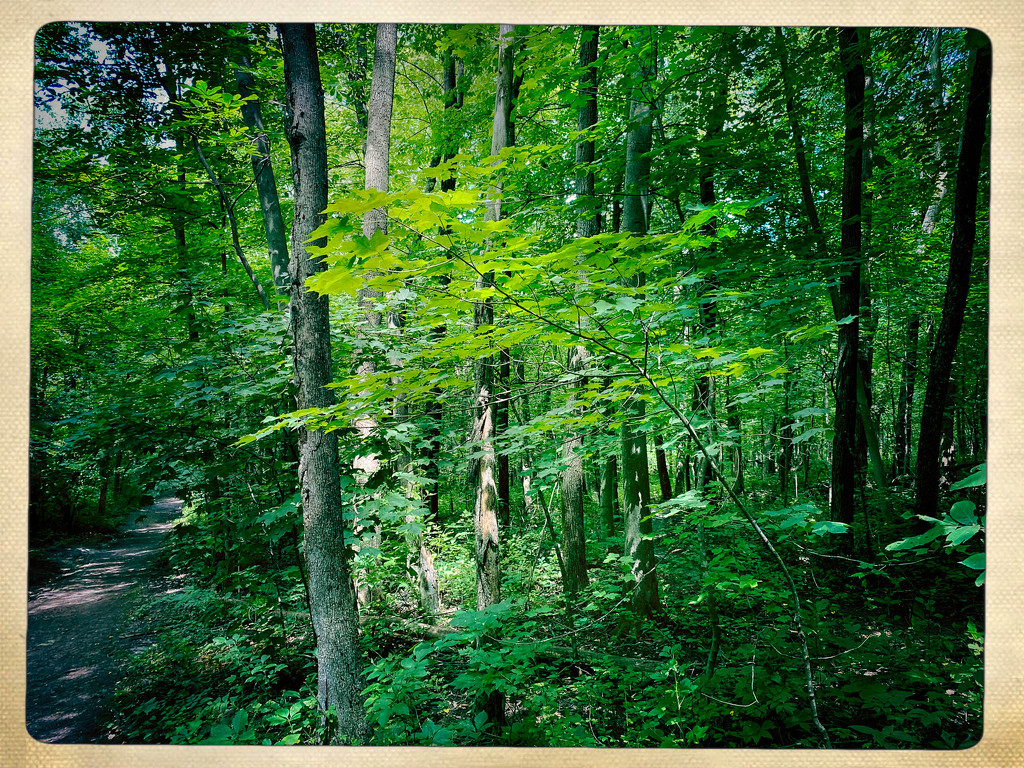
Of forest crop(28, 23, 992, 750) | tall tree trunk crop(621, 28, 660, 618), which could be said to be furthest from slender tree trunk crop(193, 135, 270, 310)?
tall tree trunk crop(621, 28, 660, 618)

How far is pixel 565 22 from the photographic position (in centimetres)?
113

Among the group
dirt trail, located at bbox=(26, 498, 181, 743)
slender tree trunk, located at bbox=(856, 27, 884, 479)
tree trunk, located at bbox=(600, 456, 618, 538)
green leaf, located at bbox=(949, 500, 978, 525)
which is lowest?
tree trunk, located at bbox=(600, 456, 618, 538)

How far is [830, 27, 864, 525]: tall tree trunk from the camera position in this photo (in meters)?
1.89

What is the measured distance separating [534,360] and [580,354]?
573mm

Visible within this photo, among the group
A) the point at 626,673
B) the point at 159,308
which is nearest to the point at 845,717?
the point at 626,673

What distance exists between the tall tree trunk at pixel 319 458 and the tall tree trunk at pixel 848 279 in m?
2.21

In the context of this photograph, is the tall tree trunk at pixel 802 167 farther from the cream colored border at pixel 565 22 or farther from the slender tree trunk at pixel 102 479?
the slender tree trunk at pixel 102 479

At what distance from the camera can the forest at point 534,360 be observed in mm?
1255

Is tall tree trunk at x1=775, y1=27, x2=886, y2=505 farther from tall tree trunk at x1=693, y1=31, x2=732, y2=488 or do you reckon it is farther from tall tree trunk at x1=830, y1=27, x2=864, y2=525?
tall tree trunk at x1=693, y1=31, x2=732, y2=488

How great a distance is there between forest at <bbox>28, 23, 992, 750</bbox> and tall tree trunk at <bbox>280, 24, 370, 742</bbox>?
15mm

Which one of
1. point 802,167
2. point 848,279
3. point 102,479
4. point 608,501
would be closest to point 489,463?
point 102,479

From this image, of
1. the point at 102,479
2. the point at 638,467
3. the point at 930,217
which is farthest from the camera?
the point at 638,467

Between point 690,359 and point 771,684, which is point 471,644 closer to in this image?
point 771,684

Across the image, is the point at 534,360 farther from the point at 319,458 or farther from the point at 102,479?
the point at 102,479
